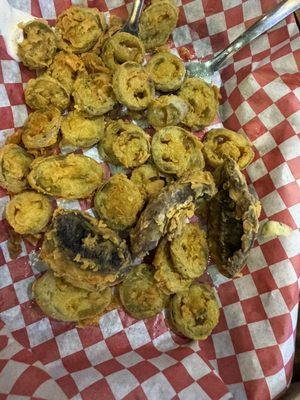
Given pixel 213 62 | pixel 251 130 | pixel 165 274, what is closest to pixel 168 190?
pixel 165 274

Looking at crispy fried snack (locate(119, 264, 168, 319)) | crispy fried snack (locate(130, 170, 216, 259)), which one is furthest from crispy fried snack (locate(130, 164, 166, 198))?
crispy fried snack (locate(119, 264, 168, 319))

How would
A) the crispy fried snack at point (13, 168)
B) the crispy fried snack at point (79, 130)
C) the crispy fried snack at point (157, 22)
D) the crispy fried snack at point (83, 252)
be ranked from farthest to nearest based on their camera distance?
1. the crispy fried snack at point (157, 22)
2. the crispy fried snack at point (79, 130)
3. the crispy fried snack at point (13, 168)
4. the crispy fried snack at point (83, 252)

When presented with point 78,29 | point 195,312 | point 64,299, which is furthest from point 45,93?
point 195,312

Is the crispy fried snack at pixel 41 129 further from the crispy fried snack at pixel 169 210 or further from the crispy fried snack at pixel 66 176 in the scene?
the crispy fried snack at pixel 169 210

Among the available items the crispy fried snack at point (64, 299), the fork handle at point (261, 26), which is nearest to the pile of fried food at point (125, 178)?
the crispy fried snack at point (64, 299)

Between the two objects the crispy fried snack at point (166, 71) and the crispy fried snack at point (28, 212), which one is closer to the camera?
the crispy fried snack at point (28, 212)

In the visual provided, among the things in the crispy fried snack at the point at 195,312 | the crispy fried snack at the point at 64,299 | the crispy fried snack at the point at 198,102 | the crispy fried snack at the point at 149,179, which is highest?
the crispy fried snack at the point at 198,102
